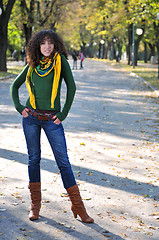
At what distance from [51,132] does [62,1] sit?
3880cm

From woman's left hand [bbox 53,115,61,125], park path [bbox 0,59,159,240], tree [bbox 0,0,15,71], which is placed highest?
tree [bbox 0,0,15,71]

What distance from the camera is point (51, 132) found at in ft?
14.3

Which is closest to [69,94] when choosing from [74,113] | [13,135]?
[13,135]

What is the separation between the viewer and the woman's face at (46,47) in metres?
4.33

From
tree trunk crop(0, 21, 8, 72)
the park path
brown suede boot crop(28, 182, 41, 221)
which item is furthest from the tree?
brown suede boot crop(28, 182, 41, 221)

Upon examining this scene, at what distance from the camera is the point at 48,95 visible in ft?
14.1

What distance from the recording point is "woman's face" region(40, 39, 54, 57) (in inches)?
171

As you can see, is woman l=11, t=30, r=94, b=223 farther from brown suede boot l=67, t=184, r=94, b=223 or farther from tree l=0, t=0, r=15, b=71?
tree l=0, t=0, r=15, b=71

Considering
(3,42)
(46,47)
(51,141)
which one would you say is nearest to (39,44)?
(46,47)

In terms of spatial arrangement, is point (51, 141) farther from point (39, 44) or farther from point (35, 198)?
point (39, 44)

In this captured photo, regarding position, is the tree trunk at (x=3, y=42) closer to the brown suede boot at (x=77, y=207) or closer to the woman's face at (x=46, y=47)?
the woman's face at (x=46, y=47)

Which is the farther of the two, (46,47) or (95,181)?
(95,181)

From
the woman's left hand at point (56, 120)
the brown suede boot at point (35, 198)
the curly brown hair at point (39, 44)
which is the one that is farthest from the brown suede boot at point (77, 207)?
the curly brown hair at point (39, 44)

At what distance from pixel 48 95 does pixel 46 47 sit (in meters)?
0.44
